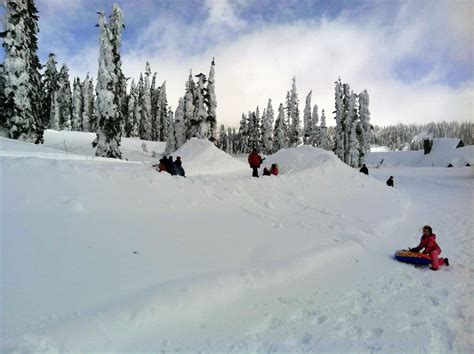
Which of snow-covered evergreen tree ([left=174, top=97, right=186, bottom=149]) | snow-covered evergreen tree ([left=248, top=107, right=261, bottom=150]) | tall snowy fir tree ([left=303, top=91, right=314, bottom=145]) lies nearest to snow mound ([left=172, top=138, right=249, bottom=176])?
snow-covered evergreen tree ([left=174, top=97, right=186, bottom=149])

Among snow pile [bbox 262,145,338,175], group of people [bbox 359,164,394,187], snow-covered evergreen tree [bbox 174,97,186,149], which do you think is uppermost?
snow-covered evergreen tree [bbox 174,97,186,149]

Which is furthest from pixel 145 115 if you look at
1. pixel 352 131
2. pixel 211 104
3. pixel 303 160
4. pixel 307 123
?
pixel 303 160

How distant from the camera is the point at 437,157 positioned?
186ft

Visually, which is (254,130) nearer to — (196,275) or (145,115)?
(145,115)

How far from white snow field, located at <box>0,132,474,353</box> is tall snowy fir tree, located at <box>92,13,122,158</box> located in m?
17.5

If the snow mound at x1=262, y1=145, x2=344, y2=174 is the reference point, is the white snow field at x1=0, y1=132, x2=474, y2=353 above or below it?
below

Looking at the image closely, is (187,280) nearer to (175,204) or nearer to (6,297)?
(6,297)

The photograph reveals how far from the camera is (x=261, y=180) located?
14.7m

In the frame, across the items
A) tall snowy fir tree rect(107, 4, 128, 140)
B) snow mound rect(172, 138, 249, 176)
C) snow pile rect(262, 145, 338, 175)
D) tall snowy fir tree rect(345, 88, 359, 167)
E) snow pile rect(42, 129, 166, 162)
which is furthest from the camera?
tall snowy fir tree rect(345, 88, 359, 167)

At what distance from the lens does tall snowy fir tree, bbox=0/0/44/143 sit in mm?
23609

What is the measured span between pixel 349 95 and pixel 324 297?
5286cm

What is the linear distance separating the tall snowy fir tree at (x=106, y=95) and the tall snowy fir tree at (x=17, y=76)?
462 cm

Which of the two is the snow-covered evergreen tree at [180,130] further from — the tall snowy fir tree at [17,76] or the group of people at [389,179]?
the group of people at [389,179]

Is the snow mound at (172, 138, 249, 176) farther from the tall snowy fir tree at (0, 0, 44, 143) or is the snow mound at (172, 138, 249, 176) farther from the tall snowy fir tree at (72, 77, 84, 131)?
the tall snowy fir tree at (72, 77, 84, 131)
